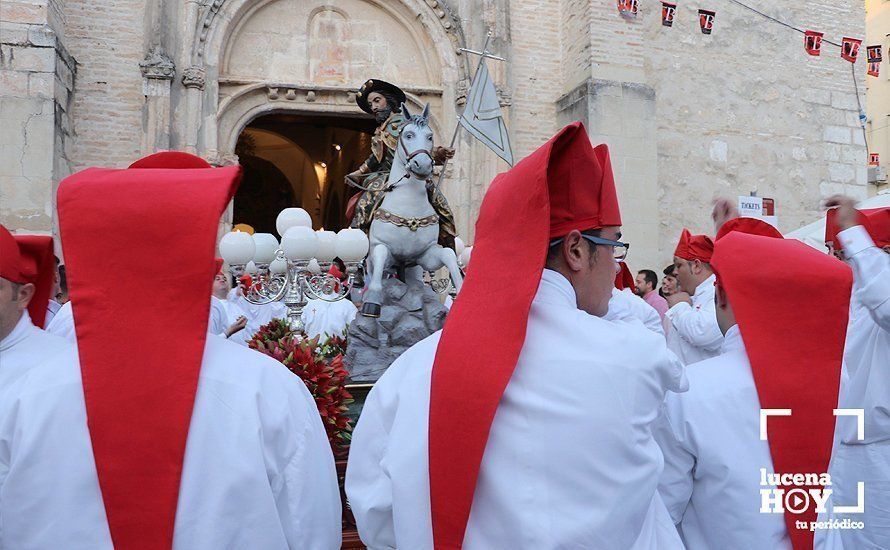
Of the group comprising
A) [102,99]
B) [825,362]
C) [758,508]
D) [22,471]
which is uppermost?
[102,99]

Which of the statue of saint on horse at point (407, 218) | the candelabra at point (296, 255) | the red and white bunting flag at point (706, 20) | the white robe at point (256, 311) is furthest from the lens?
the red and white bunting flag at point (706, 20)

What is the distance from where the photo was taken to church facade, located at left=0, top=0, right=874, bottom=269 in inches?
397

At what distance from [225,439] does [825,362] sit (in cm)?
203

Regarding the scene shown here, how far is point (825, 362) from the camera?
8.76 feet

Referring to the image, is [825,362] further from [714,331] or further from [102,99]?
[102,99]

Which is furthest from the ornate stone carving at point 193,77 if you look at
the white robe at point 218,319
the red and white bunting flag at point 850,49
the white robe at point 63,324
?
the red and white bunting flag at point 850,49

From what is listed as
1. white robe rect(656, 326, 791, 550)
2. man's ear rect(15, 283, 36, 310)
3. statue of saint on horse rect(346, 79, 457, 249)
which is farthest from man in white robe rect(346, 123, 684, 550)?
statue of saint on horse rect(346, 79, 457, 249)

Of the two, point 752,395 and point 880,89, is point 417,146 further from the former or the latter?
point 880,89

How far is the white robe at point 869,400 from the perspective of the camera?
12.0 ft

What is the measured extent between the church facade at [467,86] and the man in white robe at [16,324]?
579cm

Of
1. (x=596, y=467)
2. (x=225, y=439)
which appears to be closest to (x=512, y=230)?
(x=596, y=467)

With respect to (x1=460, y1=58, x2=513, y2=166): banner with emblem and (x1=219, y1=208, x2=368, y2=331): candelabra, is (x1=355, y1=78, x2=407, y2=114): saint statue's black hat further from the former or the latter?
(x1=460, y1=58, x2=513, y2=166): banner with emblem

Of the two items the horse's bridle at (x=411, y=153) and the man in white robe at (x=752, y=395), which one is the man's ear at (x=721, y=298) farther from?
the horse's bridle at (x=411, y=153)

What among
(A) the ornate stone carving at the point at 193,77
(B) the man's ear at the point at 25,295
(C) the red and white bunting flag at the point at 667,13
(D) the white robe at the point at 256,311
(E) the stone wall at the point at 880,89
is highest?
(E) the stone wall at the point at 880,89
